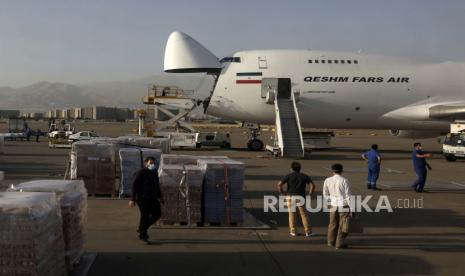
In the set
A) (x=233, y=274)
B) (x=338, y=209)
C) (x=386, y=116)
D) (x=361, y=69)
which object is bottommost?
(x=233, y=274)

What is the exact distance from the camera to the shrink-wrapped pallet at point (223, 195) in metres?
10.8

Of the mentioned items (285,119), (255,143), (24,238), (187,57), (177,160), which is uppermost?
(187,57)

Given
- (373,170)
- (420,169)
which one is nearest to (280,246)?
(373,170)

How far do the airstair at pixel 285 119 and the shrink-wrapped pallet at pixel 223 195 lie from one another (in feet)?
58.6

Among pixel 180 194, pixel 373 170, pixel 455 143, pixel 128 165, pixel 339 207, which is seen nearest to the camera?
pixel 339 207

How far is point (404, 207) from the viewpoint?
13.8 meters

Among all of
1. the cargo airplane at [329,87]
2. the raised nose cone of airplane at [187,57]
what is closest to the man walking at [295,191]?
the cargo airplane at [329,87]

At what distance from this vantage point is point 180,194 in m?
10.8

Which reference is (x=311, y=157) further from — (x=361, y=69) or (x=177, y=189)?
(x=177, y=189)

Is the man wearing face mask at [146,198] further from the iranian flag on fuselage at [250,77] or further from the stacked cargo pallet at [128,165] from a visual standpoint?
the iranian flag on fuselage at [250,77]

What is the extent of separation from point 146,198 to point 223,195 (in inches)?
78.7

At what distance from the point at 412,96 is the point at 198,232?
82.2ft

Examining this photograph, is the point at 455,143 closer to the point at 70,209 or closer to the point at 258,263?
the point at 258,263

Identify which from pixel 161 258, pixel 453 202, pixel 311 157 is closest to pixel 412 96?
pixel 311 157
